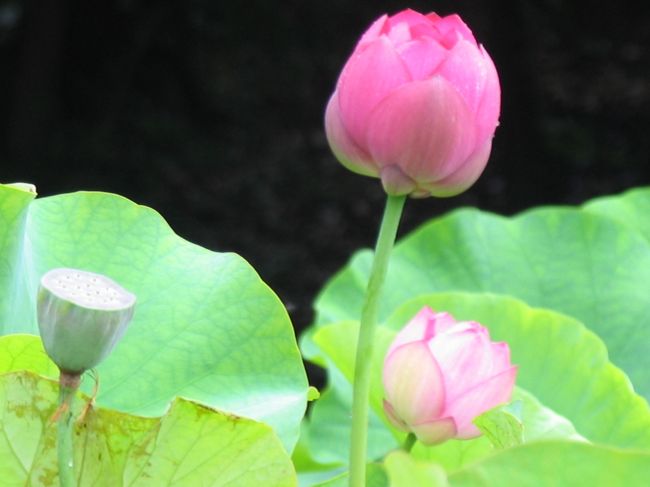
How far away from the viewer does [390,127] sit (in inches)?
20.6

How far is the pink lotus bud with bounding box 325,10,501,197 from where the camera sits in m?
0.52

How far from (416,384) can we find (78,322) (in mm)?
232

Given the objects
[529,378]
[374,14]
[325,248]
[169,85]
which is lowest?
[325,248]

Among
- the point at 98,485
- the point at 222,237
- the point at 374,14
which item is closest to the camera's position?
the point at 98,485

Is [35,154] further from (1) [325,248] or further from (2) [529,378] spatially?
(2) [529,378]

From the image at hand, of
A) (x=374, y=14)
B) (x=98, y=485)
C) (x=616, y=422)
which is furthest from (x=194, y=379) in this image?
(x=374, y=14)

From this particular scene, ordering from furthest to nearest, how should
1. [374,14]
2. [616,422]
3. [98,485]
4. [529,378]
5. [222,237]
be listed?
[374,14] < [222,237] < [529,378] < [616,422] < [98,485]

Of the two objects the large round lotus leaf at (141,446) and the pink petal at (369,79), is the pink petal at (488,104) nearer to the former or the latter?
the pink petal at (369,79)

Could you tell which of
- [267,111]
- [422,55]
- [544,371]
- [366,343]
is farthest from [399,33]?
[267,111]

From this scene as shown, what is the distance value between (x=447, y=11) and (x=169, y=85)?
141 cm

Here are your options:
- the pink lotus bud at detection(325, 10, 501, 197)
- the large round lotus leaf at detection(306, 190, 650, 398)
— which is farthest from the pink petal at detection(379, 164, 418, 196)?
the large round lotus leaf at detection(306, 190, 650, 398)

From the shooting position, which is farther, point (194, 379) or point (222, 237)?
point (222, 237)

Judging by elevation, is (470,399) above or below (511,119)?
above

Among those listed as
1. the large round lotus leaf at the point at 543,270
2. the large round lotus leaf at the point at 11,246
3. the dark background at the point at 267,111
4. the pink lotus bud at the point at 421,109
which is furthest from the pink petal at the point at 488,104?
the dark background at the point at 267,111
